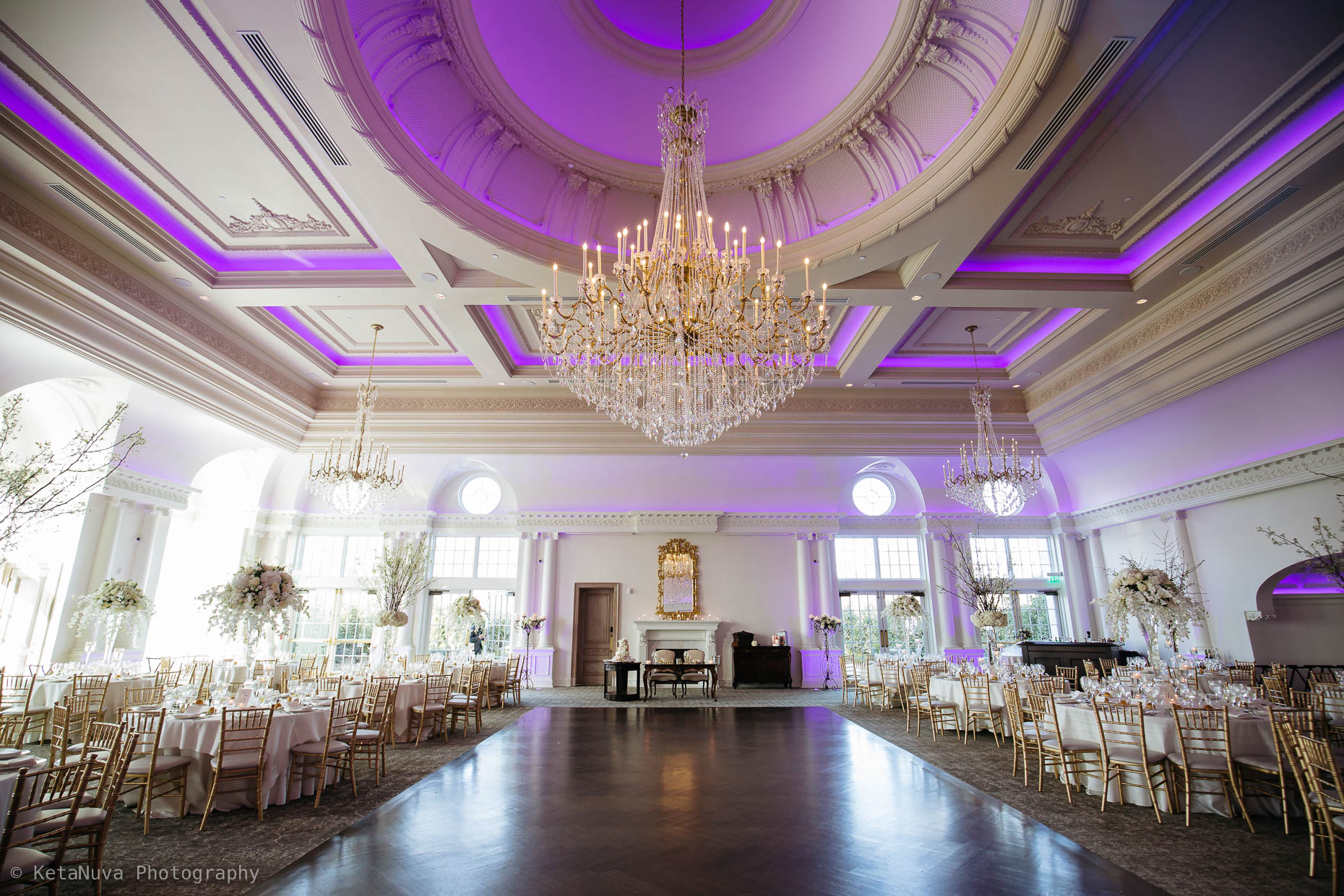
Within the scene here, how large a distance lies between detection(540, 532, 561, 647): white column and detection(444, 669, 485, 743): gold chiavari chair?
4.24 m

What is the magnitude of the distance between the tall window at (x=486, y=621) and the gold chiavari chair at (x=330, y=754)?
27.5 feet

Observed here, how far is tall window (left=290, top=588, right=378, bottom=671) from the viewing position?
45.2ft

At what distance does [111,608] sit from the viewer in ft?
27.0

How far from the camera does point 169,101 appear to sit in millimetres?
5625

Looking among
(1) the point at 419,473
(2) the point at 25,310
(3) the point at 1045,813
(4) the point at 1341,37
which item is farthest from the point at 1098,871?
(1) the point at 419,473

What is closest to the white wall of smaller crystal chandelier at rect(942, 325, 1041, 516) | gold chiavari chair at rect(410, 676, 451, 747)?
smaller crystal chandelier at rect(942, 325, 1041, 516)

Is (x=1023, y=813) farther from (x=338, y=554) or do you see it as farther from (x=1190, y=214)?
(x=338, y=554)

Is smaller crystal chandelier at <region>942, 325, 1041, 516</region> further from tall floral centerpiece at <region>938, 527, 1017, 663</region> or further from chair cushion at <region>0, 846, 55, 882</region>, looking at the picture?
chair cushion at <region>0, 846, 55, 882</region>

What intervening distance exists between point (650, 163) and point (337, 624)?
1241 cm

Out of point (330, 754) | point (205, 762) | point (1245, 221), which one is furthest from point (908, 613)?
point (205, 762)

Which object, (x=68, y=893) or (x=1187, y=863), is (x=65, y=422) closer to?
(x=68, y=893)

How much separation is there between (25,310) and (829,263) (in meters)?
9.27

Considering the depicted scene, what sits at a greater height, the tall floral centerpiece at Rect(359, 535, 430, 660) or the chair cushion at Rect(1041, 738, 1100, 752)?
the tall floral centerpiece at Rect(359, 535, 430, 660)

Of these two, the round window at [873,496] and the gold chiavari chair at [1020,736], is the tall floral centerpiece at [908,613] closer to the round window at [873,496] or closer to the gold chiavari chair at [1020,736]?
the round window at [873,496]
